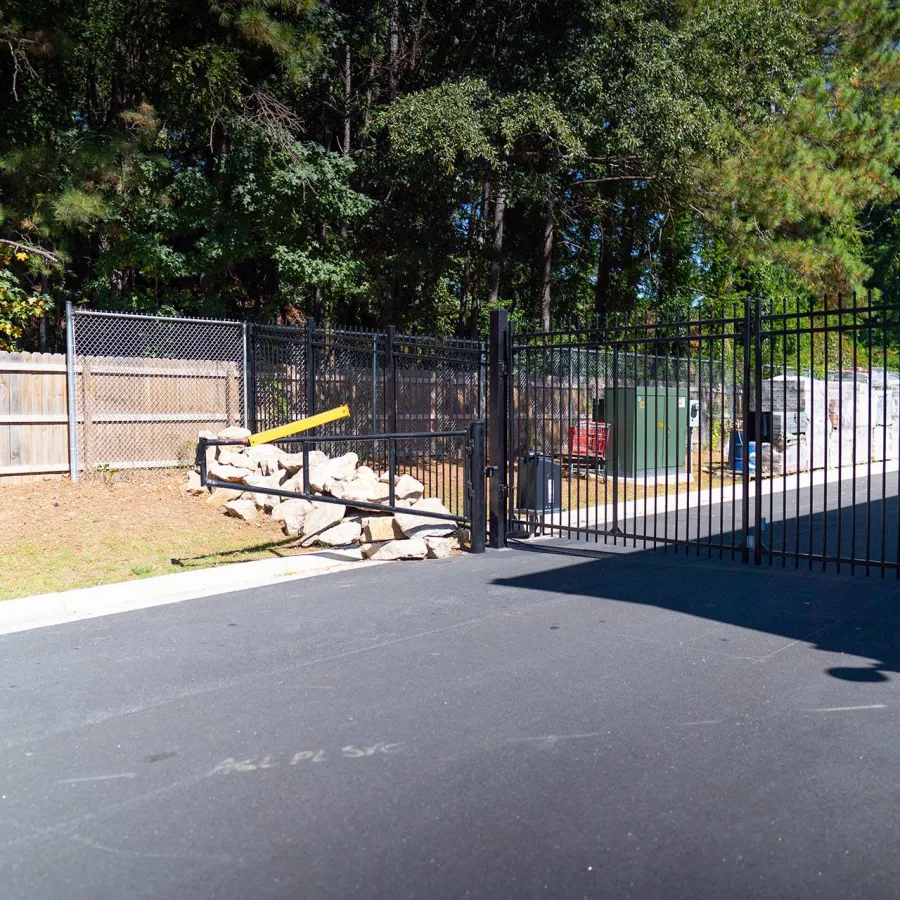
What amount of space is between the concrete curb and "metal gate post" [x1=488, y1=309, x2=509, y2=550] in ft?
5.14

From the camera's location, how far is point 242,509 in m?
11.7

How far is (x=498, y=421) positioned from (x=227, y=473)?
14.4 ft

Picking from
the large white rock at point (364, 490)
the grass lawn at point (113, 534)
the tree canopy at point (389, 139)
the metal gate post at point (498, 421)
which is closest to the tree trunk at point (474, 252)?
the tree canopy at point (389, 139)

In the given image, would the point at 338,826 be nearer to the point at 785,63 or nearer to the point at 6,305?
the point at 6,305

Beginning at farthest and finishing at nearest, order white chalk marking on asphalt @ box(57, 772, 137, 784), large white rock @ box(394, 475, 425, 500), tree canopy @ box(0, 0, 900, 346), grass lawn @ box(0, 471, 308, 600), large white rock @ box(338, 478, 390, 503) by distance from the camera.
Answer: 1. tree canopy @ box(0, 0, 900, 346)
2. large white rock @ box(394, 475, 425, 500)
3. large white rock @ box(338, 478, 390, 503)
4. grass lawn @ box(0, 471, 308, 600)
5. white chalk marking on asphalt @ box(57, 772, 137, 784)

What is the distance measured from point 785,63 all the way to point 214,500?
15083 mm

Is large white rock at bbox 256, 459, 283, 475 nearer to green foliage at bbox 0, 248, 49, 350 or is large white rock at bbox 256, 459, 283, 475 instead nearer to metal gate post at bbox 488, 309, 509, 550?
metal gate post at bbox 488, 309, 509, 550

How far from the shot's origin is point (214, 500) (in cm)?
1249

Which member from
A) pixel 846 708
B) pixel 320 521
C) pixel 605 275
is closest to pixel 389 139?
pixel 605 275

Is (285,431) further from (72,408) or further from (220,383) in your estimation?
(220,383)

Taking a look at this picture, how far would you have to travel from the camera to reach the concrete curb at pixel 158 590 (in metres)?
7.12

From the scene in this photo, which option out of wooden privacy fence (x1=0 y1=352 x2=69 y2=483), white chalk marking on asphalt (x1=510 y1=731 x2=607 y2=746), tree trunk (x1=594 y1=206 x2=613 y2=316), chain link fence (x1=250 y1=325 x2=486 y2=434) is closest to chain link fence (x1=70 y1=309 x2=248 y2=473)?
wooden privacy fence (x1=0 y1=352 x2=69 y2=483)

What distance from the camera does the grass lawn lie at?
8.80m

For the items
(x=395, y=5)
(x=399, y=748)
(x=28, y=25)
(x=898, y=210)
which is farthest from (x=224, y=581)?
(x=898, y=210)
